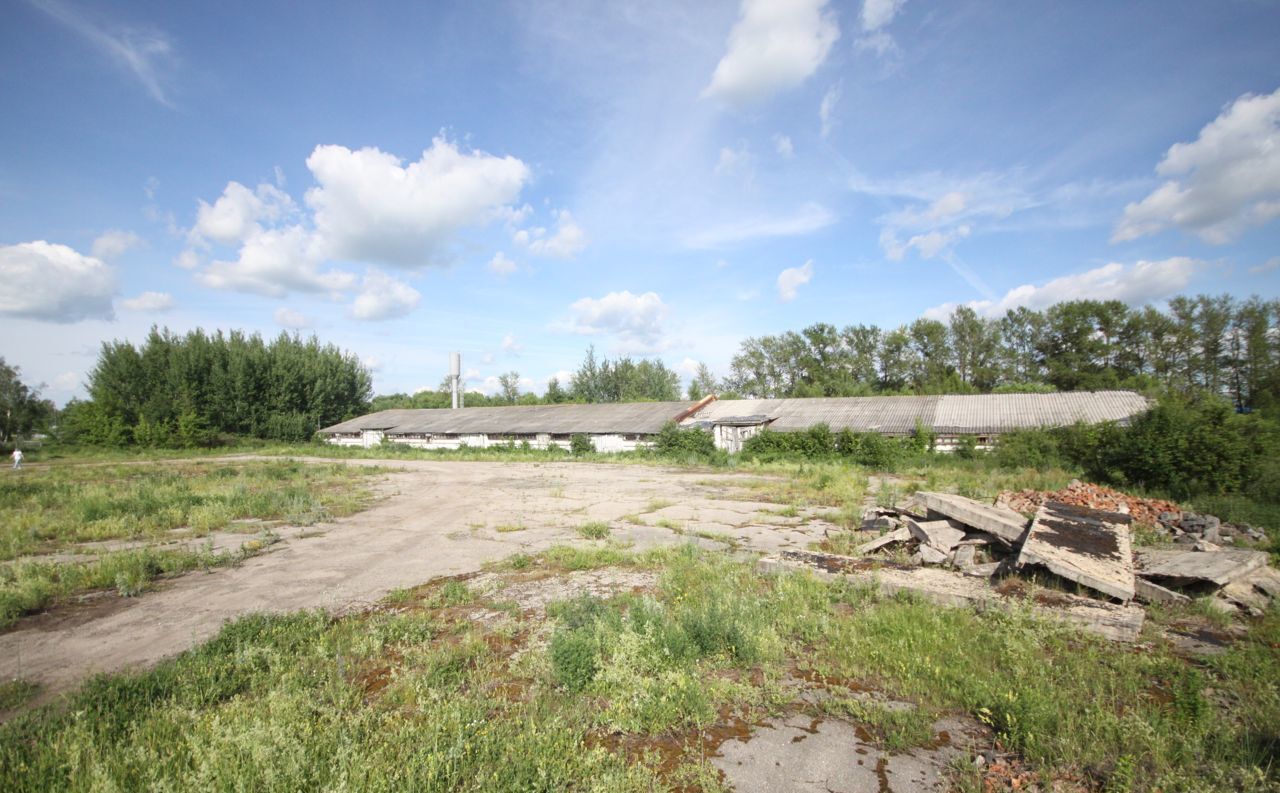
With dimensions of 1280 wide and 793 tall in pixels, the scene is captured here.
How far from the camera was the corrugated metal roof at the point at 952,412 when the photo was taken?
29766 mm

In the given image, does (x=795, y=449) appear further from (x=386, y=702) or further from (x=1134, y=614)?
(x=386, y=702)

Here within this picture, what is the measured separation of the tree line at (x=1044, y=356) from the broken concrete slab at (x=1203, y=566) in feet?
134

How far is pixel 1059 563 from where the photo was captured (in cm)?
701

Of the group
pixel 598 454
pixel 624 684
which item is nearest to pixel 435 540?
pixel 624 684

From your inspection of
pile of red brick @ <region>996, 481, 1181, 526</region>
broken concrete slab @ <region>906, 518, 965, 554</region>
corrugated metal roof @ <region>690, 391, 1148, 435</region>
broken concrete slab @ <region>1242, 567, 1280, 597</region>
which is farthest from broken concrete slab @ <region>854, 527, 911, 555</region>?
corrugated metal roof @ <region>690, 391, 1148, 435</region>

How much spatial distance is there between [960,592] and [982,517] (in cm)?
265

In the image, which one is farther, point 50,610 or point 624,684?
point 50,610

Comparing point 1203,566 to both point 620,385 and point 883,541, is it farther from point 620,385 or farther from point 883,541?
point 620,385

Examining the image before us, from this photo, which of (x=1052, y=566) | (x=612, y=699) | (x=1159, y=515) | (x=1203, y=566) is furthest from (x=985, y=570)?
(x=1159, y=515)

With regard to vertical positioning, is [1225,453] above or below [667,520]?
above

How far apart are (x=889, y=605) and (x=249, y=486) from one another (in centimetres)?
2180

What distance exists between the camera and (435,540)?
11805 mm

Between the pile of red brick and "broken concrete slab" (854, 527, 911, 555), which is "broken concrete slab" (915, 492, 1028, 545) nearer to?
"broken concrete slab" (854, 527, 911, 555)

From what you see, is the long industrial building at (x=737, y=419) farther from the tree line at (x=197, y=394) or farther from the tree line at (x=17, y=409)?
the tree line at (x=17, y=409)
